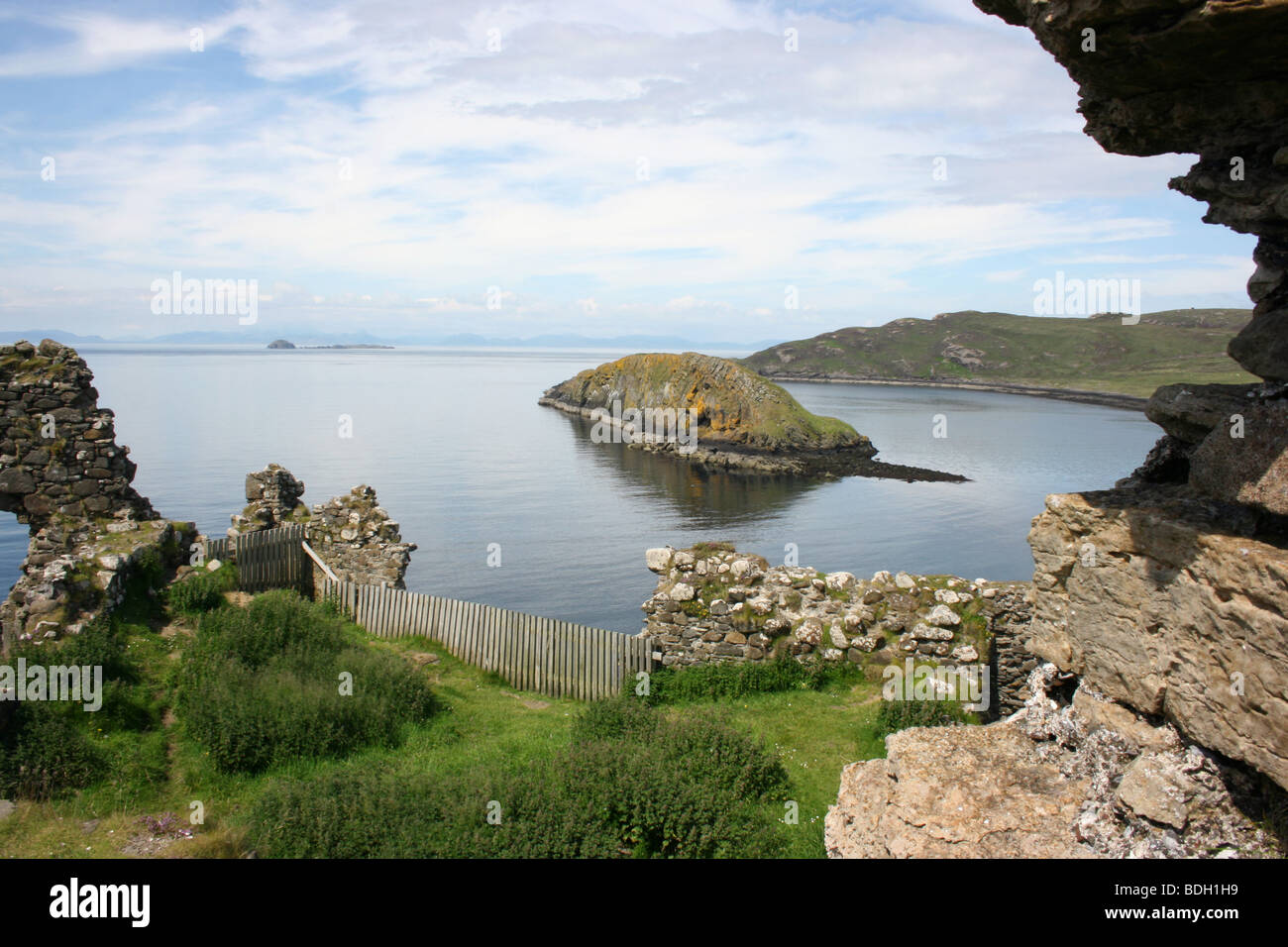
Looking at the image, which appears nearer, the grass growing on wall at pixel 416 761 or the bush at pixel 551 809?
the bush at pixel 551 809

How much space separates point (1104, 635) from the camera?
691cm

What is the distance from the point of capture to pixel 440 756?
11.6m

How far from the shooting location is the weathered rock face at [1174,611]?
5.46 m

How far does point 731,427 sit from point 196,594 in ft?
232

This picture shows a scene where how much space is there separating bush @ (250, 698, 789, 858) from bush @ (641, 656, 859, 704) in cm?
319

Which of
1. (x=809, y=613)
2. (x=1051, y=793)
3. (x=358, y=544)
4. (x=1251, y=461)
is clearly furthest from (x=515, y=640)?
(x=1251, y=461)

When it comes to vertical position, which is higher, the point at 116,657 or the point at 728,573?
the point at 728,573

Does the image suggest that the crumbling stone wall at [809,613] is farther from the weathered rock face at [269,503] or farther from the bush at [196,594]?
the weathered rock face at [269,503]

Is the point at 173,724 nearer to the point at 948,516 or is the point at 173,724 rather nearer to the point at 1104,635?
Answer: the point at 1104,635

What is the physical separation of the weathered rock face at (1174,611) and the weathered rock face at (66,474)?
14777mm

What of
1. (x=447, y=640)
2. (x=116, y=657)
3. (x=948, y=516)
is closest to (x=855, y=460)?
(x=948, y=516)

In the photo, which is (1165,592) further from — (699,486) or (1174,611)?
(699,486)

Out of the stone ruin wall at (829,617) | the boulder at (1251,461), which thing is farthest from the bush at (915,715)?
the boulder at (1251,461)

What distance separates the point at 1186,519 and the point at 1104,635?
4.07 ft
